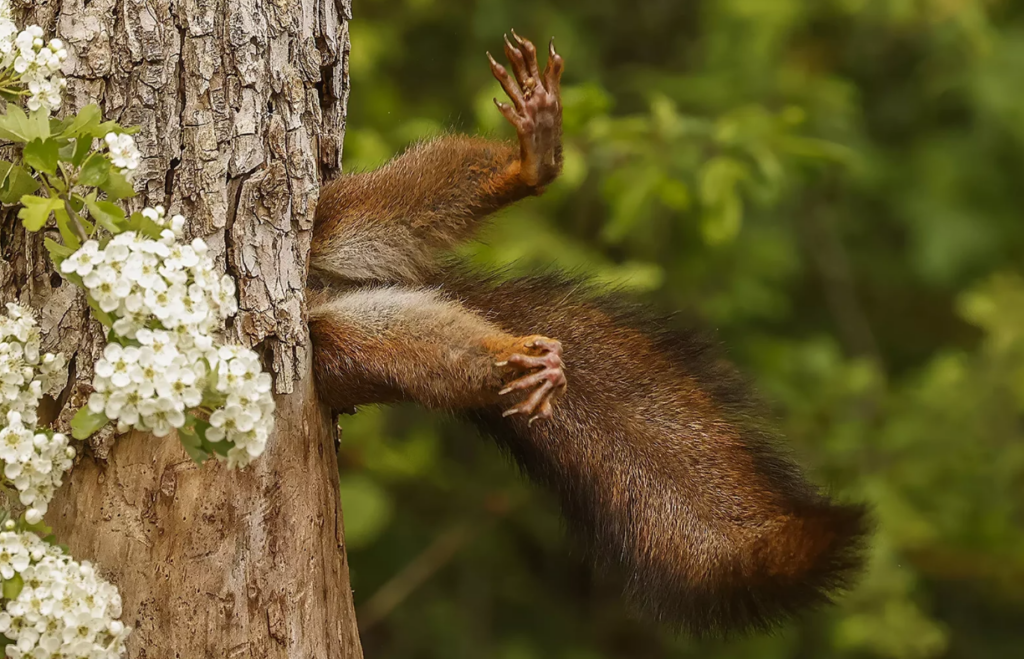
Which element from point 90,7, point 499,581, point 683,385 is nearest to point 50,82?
point 90,7

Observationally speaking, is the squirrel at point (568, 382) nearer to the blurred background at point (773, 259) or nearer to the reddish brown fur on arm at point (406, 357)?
the reddish brown fur on arm at point (406, 357)

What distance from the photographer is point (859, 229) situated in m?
5.00

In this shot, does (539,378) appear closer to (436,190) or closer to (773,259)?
(436,190)

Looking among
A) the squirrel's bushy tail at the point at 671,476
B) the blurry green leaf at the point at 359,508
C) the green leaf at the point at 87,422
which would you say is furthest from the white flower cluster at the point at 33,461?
the blurry green leaf at the point at 359,508

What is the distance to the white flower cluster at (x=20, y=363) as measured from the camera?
156 cm

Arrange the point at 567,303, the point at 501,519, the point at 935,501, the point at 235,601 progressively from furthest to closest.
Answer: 1. the point at 501,519
2. the point at 935,501
3. the point at 567,303
4. the point at 235,601

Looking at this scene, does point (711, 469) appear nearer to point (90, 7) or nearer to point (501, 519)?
point (90, 7)

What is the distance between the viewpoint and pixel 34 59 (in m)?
1.51

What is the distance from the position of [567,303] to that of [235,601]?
82 centimetres

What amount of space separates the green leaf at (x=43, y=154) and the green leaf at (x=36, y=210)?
0.06 m

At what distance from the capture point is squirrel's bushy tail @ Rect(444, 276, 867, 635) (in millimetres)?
1866

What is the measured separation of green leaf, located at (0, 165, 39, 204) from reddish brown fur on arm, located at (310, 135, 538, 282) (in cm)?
59

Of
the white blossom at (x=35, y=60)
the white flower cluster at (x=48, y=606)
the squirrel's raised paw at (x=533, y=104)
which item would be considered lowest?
the white flower cluster at (x=48, y=606)

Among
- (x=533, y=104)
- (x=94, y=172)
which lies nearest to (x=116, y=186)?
(x=94, y=172)
